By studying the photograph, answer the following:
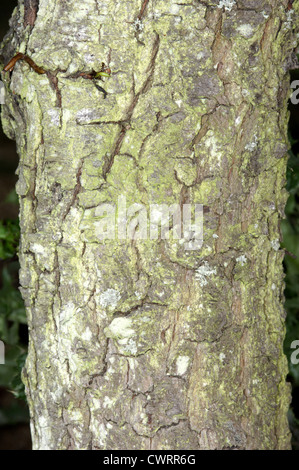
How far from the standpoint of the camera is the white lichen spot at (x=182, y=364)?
1002 millimetres

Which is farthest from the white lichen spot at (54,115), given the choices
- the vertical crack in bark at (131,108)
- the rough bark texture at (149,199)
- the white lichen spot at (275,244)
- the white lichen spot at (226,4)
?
the white lichen spot at (275,244)

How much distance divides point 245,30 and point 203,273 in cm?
49

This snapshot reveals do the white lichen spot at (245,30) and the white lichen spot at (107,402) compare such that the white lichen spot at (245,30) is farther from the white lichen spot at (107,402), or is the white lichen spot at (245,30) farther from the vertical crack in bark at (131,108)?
the white lichen spot at (107,402)

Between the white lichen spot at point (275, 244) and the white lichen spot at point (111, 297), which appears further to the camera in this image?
the white lichen spot at point (275, 244)

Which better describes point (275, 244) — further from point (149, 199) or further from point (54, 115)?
point (54, 115)

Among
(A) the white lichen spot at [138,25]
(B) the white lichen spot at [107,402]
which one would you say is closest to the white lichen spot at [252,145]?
(A) the white lichen spot at [138,25]

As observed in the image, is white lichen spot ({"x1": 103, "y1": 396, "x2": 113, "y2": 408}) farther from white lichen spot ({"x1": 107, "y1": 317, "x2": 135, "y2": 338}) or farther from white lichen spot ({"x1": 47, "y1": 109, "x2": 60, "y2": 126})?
A: white lichen spot ({"x1": 47, "y1": 109, "x2": 60, "y2": 126})

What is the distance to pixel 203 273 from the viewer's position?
1.00 metres

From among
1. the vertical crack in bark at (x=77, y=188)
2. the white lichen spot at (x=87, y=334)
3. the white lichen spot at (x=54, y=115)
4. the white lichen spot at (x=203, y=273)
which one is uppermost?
the white lichen spot at (x=54, y=115)

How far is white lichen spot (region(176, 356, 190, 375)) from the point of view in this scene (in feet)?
3.29

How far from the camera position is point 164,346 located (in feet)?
3.28

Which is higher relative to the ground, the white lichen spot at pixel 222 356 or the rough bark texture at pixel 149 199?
the rough bark texture at pixel 149 199

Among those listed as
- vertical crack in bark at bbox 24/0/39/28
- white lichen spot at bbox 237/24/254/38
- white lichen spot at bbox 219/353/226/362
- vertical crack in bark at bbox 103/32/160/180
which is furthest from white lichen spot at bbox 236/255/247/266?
vertical crack in bark at bbox 24/0/39/28

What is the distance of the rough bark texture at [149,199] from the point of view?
0.95 m
